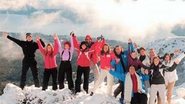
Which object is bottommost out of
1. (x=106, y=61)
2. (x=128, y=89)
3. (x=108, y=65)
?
(x=128, y=89)

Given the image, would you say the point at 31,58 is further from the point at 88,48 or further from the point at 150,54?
the point at 150,54

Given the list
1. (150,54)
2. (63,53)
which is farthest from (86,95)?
(150,54)

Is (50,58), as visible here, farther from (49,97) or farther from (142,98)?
(142,98)

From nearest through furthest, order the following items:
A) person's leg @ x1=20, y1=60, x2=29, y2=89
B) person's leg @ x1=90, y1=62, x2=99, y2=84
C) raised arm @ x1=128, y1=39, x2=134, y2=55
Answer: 1. raised arm @ x1=128, y1=39, x2=134, y2=55
2. person's leg @ x1=20, y1=60, x2=29, y2=89
3. person's leg @ x1=90, y1=62, x2=99, y2=84

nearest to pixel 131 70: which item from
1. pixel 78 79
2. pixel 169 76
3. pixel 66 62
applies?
pixel 78 79

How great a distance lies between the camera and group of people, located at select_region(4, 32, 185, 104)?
807 inches

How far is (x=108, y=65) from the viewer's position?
22.4 meters

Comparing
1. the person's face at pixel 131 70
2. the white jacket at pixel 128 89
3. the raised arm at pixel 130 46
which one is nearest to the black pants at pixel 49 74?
the raised arm at pixel 130 46

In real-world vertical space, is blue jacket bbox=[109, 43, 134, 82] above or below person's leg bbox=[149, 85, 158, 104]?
above

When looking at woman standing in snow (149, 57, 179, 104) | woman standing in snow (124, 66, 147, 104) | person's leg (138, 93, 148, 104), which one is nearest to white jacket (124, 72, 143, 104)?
woman standing in snow (124, 66, 147, 104)

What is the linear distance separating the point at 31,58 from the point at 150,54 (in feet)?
21.0

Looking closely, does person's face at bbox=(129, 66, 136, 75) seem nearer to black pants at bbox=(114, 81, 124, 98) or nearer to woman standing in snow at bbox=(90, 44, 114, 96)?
black pants at bbox=(114, 81, 124, 98)

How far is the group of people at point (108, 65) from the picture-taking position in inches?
807

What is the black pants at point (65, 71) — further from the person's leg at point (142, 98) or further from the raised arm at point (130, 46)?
the person's leg at point (142, 98)
